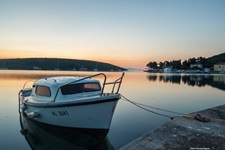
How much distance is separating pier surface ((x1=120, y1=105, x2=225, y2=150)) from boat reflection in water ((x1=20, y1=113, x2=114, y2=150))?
215 centimetres

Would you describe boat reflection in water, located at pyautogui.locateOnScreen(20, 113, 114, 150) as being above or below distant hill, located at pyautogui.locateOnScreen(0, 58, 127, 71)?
below

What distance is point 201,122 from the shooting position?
6.93 metres

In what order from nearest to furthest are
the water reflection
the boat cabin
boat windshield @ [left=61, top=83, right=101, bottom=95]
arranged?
the boat cabin, boat windshield @ [left=61, top=83, right=101, bottom=95], the water reflection

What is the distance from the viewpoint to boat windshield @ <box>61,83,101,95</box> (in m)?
7.75

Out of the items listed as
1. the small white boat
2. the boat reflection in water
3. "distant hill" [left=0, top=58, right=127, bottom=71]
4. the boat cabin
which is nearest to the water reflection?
the boat cabin

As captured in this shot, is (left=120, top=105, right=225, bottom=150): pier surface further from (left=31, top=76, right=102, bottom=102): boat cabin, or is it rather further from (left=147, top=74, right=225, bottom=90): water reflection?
(left=147, top=74, right=225, bottom=90): water reflection

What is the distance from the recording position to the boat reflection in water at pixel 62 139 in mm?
6648

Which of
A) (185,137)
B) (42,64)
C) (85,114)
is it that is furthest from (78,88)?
(42,64)

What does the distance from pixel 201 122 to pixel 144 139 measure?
10.8ft

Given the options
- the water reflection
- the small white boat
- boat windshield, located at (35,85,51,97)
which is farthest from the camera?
the water reflection

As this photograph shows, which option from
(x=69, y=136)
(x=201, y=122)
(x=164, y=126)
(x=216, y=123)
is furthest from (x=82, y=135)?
(x=216, y=123)

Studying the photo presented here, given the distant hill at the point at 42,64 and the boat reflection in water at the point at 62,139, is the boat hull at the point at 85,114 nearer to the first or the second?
the boat reflection in water at the point at 62,139

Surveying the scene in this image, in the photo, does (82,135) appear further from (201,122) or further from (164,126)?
(201,122)

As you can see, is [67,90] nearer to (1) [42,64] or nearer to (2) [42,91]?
(2) [42,91]
